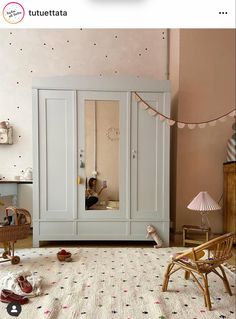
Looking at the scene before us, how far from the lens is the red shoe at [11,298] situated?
5.82ft

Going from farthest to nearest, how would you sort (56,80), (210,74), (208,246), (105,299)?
(210,74) → (56,80) → (105,299) → (208,246)

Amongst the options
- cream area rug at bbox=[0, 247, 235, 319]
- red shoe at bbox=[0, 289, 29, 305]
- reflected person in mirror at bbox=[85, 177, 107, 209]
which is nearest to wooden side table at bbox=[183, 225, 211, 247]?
cream area rug at bbox=[0, 247, 235, 319]

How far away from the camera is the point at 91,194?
3012 millimetres

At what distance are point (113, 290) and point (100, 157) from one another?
56.8 inches

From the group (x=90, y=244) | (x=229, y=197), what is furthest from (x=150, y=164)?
(x=90, y=244)

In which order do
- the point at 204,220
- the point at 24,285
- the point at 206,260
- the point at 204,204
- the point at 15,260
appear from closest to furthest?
the point at 206,260
the point at 24,285
the point at 15,260
the point at 204,204
the point at 204,220

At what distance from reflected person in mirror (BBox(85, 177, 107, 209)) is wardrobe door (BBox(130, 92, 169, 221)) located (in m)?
0.40

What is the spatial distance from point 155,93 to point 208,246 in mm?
1854

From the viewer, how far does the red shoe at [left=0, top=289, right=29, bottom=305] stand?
177 centimetres

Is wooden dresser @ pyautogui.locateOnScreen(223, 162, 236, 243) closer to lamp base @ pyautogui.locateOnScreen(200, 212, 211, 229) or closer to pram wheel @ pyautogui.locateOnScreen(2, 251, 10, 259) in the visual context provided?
lamp base @ pyautogui.locateOnScreen(200, 212, 211, 229)

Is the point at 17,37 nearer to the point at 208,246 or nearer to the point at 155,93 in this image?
the point at 155,93

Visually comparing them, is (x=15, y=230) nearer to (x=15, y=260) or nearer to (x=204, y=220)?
(x=15, y=260)

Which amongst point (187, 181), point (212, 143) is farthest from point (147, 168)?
point (212, 143)

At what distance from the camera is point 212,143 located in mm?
3318
